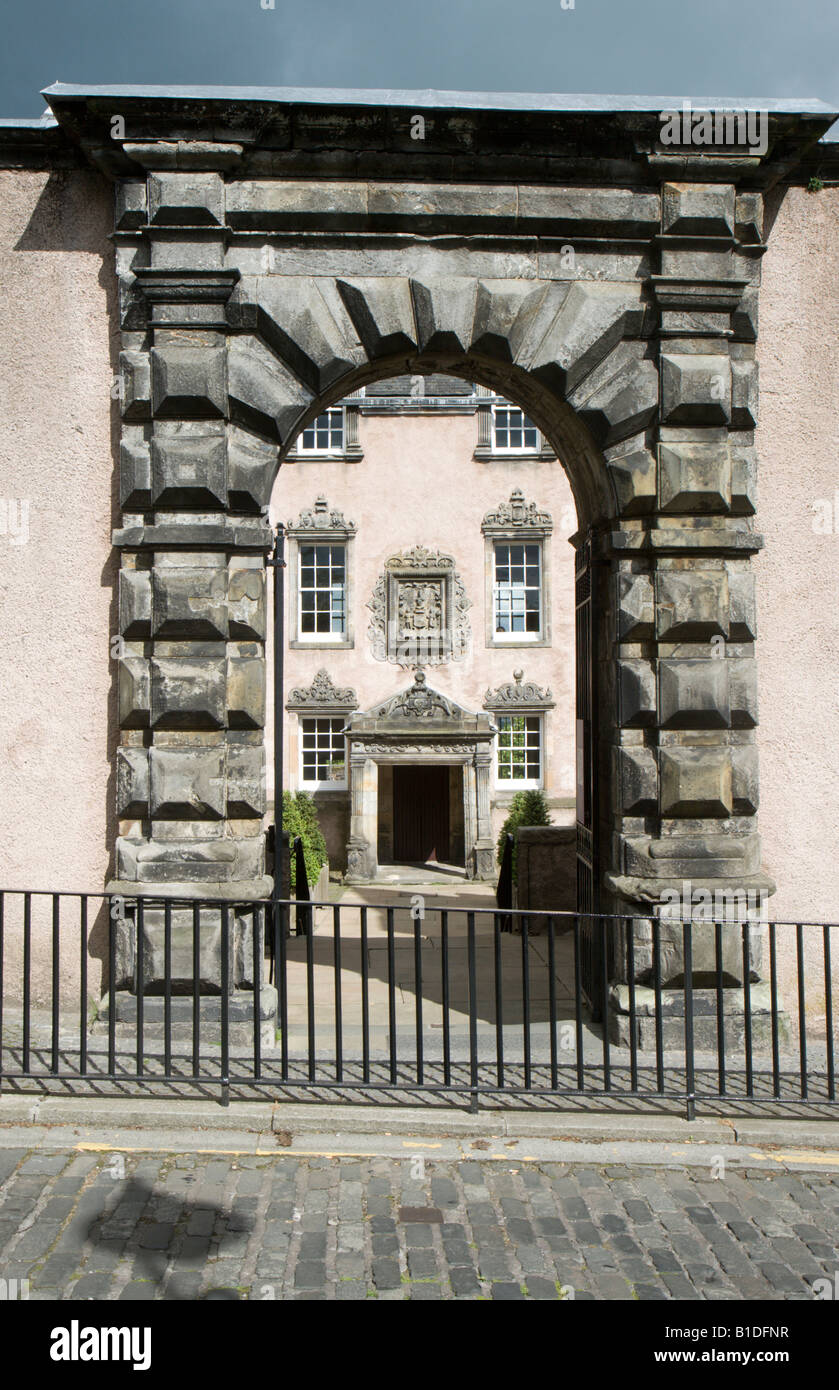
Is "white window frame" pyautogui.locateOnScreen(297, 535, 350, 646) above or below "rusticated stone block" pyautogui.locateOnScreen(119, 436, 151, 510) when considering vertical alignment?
above

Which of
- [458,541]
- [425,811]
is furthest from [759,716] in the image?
[425,811]

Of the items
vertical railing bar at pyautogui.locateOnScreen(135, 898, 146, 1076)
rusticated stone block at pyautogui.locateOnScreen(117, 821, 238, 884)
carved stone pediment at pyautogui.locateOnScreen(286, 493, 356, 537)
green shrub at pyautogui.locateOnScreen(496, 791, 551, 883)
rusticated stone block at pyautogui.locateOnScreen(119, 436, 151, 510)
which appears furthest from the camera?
carved stone pediment at pyautogui.locateOnScreen(286, 493, 356, 537)

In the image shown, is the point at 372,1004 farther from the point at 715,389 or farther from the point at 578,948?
the point at 715,389

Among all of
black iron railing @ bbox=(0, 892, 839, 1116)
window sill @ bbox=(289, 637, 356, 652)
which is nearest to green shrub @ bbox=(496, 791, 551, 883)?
window sill @ bbox=(289, 637, 356, 652)

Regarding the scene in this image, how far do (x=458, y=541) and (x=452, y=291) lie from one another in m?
15.5

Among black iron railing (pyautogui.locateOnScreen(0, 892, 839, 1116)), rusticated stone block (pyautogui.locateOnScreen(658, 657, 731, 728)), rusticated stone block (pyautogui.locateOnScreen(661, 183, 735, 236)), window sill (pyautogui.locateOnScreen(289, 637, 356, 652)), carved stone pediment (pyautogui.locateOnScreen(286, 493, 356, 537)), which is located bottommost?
black iron railing (pyautogui.locateOnScreen(0, 892, 839, 1116))

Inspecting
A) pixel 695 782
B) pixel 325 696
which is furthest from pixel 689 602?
pixel 325 696

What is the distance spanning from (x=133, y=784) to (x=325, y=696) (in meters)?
15.6

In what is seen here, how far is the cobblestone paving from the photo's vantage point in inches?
156

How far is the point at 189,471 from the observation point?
6.50 meters

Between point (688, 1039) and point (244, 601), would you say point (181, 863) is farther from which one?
point (688, 1039)

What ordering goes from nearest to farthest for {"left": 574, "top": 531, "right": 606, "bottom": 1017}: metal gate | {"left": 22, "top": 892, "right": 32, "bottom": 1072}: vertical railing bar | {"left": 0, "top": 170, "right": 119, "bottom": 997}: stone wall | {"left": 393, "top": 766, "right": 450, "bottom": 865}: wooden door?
{"left": 22, "top": 892, "right": 32, "bottom": 1072}: vertical railing bar, {"left": 0, "top": 170, "right": 119, "bottom": 997}: stone wall, {"left": 574, "top": 531, "right": 606, "bottom": 1017}: metal gate, {"left": 393, "top": 766, "right": 450, "bottom": 865}: wooden door

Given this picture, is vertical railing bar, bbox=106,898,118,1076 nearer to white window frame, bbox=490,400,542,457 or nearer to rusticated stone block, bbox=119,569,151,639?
rusticated stone block, bbox=119,569,151,639

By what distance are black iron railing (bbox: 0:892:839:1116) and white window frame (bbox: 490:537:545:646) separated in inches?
585
